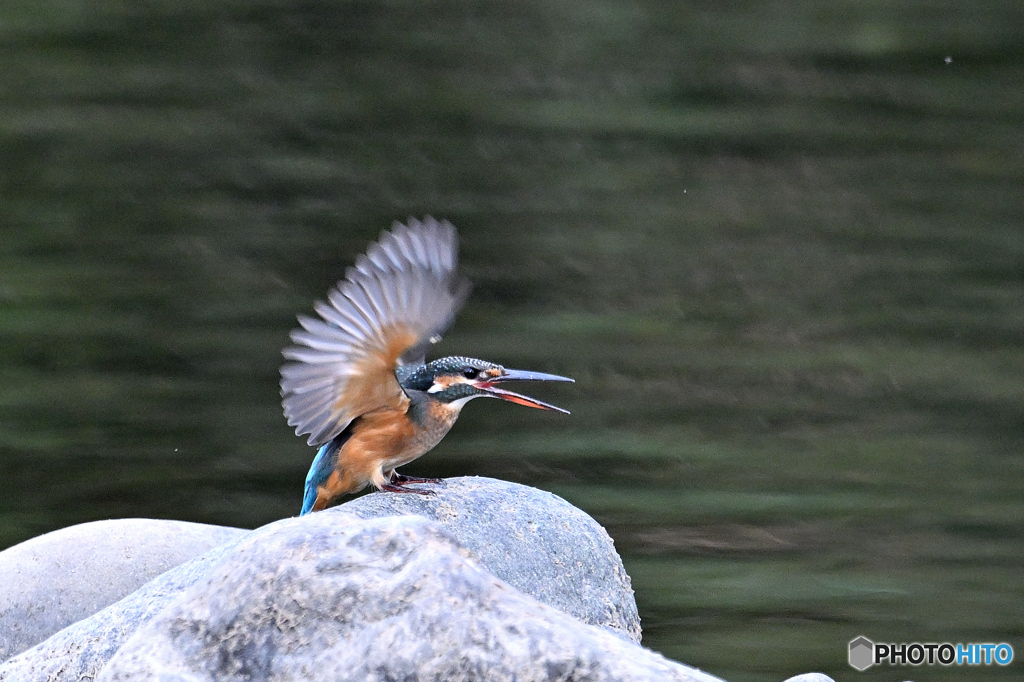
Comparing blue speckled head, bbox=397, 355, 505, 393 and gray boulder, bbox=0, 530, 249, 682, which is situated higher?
blue speckled head, bbox=397, 355, 505, 393

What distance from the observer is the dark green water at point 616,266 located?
6250 mm

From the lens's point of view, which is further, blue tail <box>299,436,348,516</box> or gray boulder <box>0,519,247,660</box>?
gray boulder <box>0,519,247,660</box>

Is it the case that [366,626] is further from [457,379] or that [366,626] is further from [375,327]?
[457,379]

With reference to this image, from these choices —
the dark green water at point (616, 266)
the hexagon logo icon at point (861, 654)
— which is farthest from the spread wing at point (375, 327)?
the hexagon logo icon at point (861, 654)

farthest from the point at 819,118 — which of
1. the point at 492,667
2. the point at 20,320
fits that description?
the point at 492,667

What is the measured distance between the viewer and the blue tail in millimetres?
4398

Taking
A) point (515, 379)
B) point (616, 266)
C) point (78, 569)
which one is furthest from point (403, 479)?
point (616, 266)

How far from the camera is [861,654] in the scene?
5379 millimetres

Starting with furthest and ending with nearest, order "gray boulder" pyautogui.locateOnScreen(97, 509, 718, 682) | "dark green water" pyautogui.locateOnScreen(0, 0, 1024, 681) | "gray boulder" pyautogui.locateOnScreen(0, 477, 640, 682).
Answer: "dark green water" pyautogui.locateOnScreen(0, 0, 1024, 681)
"gray boulder" pyautogui.locateOnScreen(0, 477, 640, 682)
"gray boulder" pyautogui.locateOnScreen(97, 509, 718, 682)

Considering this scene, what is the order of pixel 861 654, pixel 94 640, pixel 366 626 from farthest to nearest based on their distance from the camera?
A: pixel 861 654 → pixel 94 640 → pixel 366 626

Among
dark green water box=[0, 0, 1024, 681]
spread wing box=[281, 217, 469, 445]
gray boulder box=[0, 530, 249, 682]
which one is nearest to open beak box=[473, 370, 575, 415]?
spread wing box=[281, 217, 469, 445]

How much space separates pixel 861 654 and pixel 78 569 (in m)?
2.63

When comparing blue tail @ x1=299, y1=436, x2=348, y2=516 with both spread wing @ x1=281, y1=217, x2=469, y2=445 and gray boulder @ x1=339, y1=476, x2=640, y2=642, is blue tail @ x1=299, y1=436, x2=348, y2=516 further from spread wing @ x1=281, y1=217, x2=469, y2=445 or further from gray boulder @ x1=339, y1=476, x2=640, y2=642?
gray boulder @ x1=339, y1=476, x2=640, y2=642

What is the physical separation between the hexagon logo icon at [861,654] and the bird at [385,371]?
178 cm
